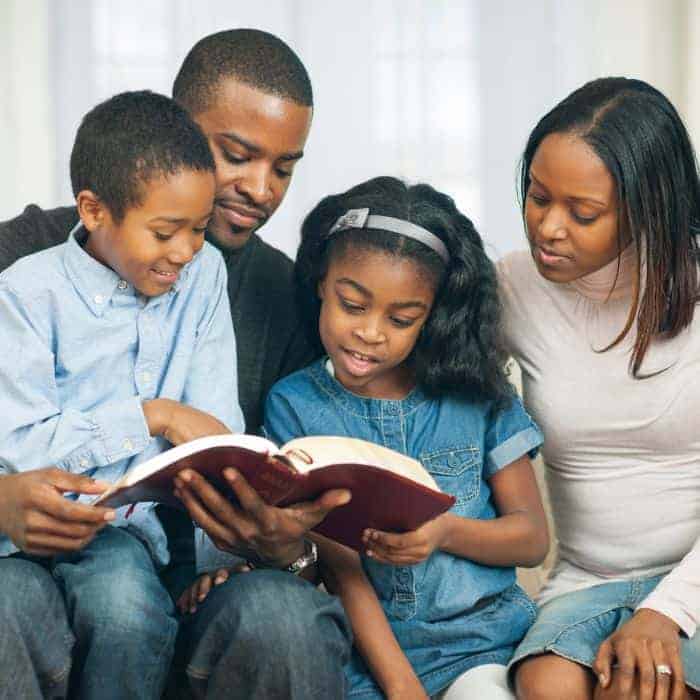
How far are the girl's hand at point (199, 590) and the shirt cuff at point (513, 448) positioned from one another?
0.41 m

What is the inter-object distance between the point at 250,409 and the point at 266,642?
556 millimetres

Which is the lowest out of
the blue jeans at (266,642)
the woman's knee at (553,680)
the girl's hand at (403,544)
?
the woman's knee at (553,680)

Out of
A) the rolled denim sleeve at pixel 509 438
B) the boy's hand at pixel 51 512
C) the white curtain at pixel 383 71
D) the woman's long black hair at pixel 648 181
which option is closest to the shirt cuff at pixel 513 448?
the rolled denim sleeve at pixel 509 438

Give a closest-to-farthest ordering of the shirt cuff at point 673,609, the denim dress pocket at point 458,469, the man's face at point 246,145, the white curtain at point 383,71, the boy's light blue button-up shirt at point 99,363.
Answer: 1. the boy's light blue button-up shirt at point 99,363
2. the shirt cuff at point 673,609
3. the denim dress pocket at point 458,469
4. the man's face at point 246,145
5. the white curtain at point 383,71

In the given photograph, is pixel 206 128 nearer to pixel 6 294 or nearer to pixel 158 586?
pixel 6 294

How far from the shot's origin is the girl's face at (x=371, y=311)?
1.88 m

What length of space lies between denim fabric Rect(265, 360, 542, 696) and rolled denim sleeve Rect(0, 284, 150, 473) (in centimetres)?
32

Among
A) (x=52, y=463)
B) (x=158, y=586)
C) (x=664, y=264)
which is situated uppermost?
(x=664, y=264)

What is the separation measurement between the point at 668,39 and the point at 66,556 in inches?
99.3

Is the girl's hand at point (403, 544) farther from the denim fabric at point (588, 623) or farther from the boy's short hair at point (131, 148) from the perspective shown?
the boy's short hair at point (131, 148)

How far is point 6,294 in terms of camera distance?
1733 mm

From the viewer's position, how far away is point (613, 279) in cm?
198

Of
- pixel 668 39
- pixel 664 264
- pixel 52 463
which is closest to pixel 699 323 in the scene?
pixel 664 264

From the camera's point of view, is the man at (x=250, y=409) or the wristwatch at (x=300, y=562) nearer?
the man at (x=250, y=409)
